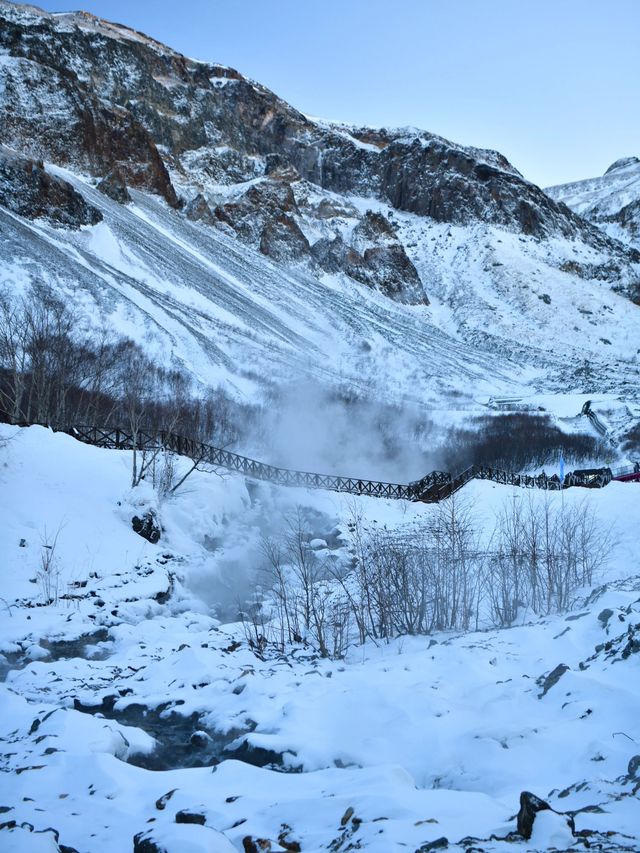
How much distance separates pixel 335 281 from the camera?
8806cm

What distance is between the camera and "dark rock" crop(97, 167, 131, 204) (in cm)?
7294

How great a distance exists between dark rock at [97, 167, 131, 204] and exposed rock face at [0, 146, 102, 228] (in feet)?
47.1

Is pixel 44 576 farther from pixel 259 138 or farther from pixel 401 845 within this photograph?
pixel 259 138

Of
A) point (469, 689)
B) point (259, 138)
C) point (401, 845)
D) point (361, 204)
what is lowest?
point (469, 689)

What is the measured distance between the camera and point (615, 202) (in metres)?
161

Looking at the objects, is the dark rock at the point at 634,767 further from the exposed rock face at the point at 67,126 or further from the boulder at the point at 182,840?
the exposed rock face at the point at 67,126

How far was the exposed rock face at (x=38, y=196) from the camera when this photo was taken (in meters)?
55.3

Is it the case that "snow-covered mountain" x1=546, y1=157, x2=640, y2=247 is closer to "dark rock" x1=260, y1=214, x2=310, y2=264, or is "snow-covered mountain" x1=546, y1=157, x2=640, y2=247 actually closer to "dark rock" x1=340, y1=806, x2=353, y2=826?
"dark rock" x1=260, y1=214, x2=310, y2=264

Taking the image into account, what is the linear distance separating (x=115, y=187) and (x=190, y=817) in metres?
79.5

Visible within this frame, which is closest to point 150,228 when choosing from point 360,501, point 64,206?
point 64,206

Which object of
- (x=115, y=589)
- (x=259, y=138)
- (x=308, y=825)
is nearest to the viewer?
(x=308, y=825)

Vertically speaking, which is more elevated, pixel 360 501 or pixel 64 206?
pixel 64 206

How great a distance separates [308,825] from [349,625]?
7.53 metres

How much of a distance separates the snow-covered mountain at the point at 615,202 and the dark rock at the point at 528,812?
15086 cm
